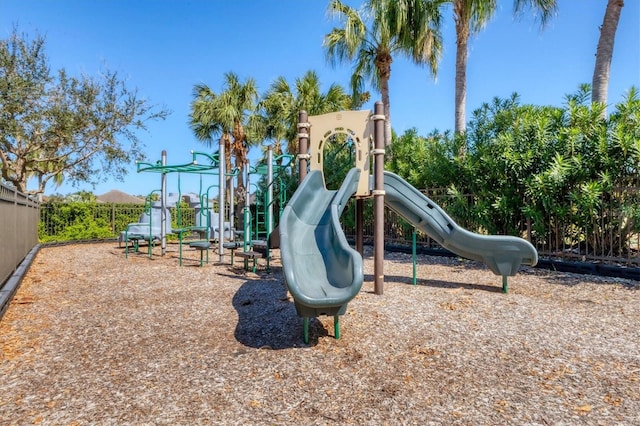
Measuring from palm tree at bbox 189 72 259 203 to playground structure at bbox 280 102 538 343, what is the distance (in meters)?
12.3

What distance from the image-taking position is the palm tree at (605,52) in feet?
28.0

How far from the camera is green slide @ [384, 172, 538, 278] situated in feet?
19.2

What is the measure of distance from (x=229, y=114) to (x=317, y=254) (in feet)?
48.4

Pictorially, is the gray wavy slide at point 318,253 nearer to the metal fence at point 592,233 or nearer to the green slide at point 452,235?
the green slide at point 452,235

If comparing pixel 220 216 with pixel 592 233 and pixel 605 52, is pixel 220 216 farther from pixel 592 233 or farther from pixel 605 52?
pixel 605 52

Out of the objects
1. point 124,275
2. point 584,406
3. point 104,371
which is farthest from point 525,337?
point 124,275

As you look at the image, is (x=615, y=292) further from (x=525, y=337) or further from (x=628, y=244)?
(x=525, y=337)

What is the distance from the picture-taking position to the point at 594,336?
3.77 meters

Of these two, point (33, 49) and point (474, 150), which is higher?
point (33, 49)

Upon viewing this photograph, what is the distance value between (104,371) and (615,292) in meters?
6.77

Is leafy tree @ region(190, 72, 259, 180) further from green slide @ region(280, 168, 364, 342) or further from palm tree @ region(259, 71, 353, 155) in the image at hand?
green slide @ region(280, 168, 364, 342)

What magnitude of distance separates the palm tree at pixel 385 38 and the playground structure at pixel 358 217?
20.6 feet

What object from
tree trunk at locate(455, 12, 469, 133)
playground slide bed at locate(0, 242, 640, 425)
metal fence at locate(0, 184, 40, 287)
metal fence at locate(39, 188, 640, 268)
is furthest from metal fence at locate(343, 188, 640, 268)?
metal fence at locate(0, 184, 40, 287)

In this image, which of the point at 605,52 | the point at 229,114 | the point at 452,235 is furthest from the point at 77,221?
the point at 605,52
